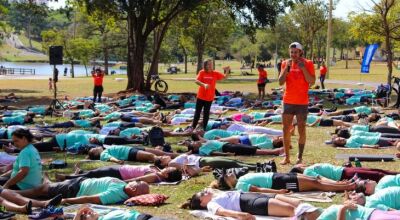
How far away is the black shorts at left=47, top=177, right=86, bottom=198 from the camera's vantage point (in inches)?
268

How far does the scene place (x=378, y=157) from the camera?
920cm

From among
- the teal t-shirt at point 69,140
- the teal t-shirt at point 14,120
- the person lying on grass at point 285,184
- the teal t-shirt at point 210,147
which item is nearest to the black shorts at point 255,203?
the person lying on grass at point 285,184

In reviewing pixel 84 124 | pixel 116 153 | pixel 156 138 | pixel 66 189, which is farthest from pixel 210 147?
pixel 84 124

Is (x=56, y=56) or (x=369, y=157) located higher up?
(x=56, y=56)

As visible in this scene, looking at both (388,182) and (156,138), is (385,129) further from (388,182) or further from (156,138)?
(388,182)

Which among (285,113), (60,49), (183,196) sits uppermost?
(60,49)

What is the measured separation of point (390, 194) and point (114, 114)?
11363 mm

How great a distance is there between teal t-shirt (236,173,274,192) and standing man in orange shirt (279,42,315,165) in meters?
2.13

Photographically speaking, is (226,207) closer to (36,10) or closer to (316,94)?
(316,94)

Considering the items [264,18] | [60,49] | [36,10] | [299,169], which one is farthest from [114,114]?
[36,10]

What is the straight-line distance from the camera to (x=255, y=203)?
19.8ft

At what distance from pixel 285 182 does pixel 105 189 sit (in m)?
2.19

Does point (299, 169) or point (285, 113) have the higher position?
point (285, 113)

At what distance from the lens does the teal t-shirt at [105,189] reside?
21.8ft
